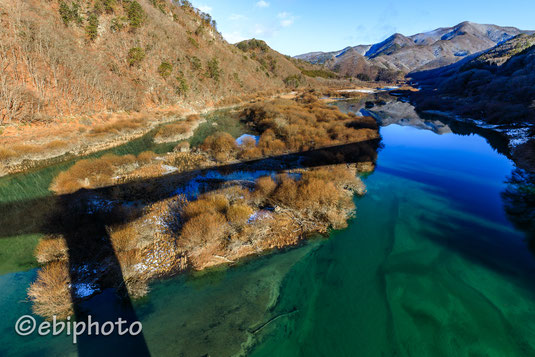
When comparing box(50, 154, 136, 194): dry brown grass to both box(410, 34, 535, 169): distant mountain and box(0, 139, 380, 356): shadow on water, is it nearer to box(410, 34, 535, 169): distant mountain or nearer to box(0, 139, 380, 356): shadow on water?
box(0, 139, 380, 356): shadow on water

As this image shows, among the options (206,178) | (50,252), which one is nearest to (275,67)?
(206,178)

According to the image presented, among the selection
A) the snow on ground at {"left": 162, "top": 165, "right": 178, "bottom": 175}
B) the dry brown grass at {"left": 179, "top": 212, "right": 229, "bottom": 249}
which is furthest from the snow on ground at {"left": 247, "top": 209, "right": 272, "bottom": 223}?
the snow on ground at {"left": 162, "top": 165, "right": 178, "bottom": 175}

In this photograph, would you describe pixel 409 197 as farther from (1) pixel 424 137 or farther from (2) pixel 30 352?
(1) pixel 424 137

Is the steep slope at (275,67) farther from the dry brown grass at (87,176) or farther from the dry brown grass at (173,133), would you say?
the dry brown grass at (87,176)

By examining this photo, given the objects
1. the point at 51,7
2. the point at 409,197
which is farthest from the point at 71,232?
the point at 51,7

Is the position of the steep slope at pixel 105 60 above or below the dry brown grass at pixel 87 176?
above

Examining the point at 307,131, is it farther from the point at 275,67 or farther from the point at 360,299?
the point at 275,67

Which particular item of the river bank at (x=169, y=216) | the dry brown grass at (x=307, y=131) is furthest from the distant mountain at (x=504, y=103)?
the river bank at (x=169, y=216)
